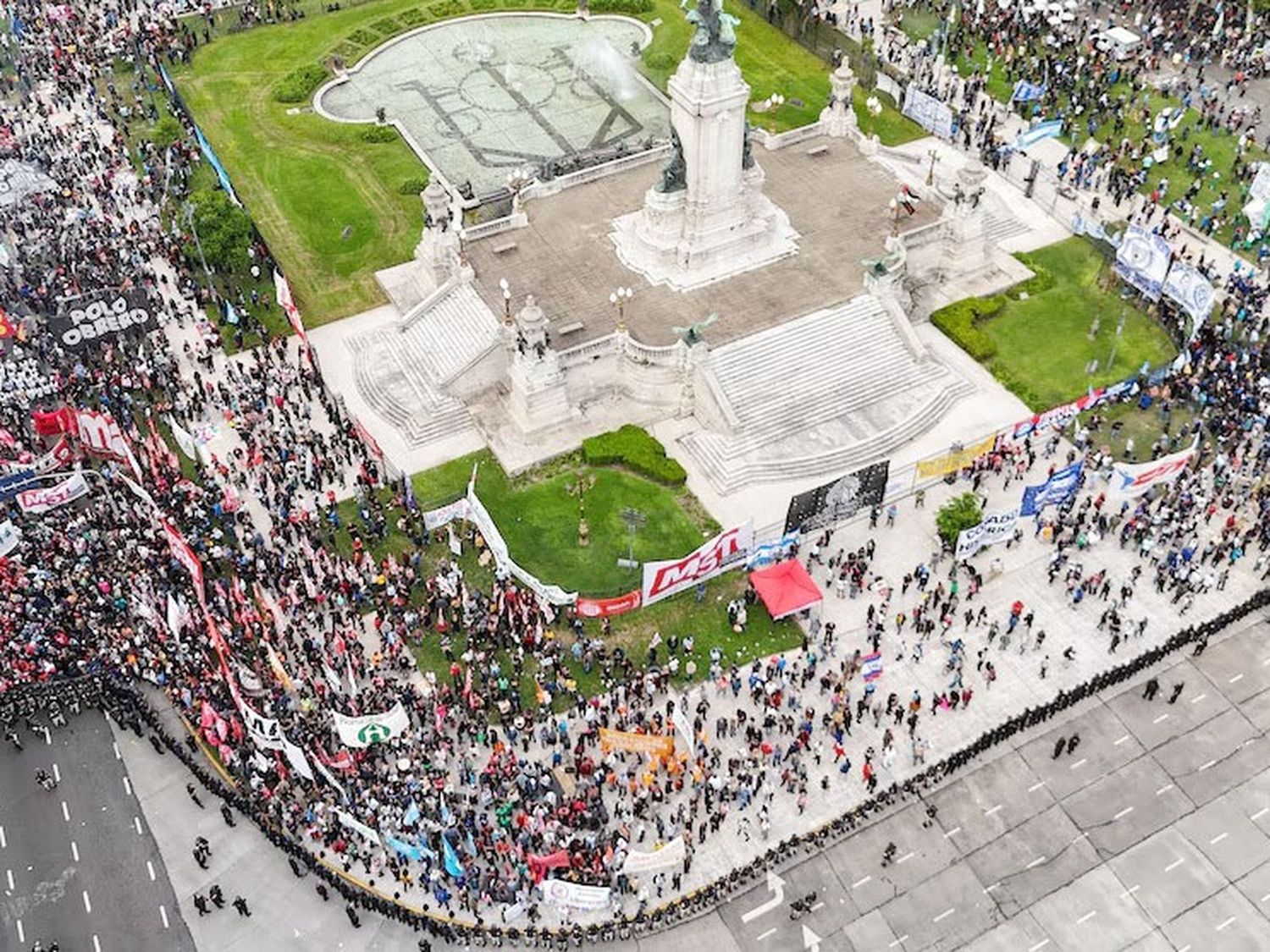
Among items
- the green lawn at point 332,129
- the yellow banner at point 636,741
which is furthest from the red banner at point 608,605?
the green lawn at point 332,129

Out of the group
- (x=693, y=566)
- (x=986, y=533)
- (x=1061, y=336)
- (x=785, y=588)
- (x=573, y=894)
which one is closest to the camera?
(x=573, y=894)

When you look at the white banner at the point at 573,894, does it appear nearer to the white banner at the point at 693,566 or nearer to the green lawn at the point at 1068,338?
the white banner at the point at 693,566

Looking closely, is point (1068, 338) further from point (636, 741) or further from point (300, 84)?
point (300, 84)

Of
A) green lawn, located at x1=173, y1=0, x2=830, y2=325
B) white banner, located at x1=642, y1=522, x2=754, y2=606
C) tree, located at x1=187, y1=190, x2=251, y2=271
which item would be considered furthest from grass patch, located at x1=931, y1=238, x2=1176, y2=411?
tree, located at x1=187, y1=190, x2=251, y2=271

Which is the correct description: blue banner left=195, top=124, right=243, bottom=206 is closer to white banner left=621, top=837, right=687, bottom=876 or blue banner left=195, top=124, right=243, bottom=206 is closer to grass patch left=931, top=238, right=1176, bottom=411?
grass patch left=931, top=238, right=1176, bottom=411

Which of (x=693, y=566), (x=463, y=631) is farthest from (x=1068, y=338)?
(x=463, y=631)

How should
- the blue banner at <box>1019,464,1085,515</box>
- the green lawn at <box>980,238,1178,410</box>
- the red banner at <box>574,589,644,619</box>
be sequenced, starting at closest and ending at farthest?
the red banner at <box>574,589,644,619</box>, the blue banner at <box>1019,464,1085,515</box>, the green lawn at <box>980,238,1178,410</box>
